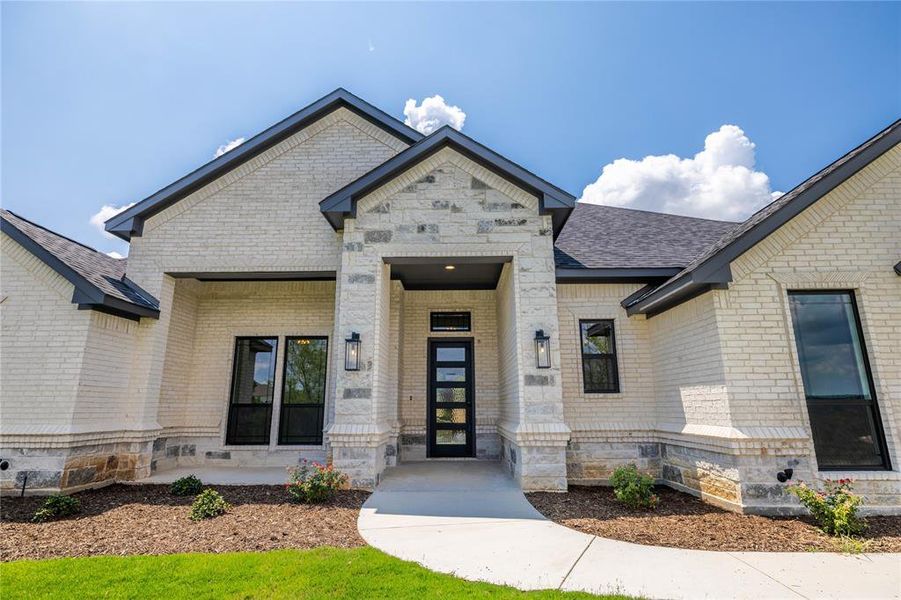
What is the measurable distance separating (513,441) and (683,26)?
9.03 metres

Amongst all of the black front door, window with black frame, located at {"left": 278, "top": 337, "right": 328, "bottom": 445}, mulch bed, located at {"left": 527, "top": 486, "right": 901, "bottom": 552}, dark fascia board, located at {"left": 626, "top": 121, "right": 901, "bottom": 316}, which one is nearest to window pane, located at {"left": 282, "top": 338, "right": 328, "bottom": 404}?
window with black frame, located at {"left": 278, "top": 337, "right": 328, "bottom": 445}

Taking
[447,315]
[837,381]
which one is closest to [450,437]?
[447,315]

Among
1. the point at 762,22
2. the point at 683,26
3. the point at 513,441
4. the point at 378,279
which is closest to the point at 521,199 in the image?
the point at 378,279

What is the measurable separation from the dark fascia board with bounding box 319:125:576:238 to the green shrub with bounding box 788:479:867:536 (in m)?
5.21

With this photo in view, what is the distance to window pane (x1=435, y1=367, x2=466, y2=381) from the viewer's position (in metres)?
10.0

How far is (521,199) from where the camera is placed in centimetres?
767

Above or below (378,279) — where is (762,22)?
above

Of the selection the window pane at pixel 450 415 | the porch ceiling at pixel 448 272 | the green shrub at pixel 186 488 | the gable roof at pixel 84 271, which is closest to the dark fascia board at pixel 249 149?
the gable roof at pixel 84 271

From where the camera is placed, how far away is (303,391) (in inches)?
381

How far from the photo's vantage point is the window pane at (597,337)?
27.6ft

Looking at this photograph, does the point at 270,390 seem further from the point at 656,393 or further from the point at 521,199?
the point at 656,393

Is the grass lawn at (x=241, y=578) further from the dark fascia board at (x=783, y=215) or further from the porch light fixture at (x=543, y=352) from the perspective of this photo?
the dark fascia board at (x=783, y=215)

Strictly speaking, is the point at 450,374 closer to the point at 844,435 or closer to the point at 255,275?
the point at 255,275

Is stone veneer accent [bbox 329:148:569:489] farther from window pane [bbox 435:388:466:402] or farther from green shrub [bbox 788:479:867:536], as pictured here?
green shrub [bbox 788:479:867:536]
